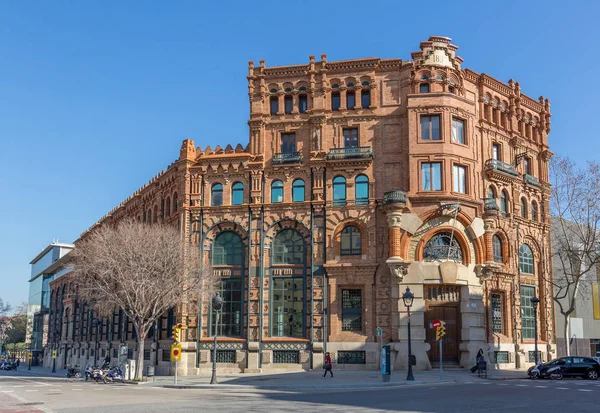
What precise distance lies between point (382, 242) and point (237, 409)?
82.4 feet

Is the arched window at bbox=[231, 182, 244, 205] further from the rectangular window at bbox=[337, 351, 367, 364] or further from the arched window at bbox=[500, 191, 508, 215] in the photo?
the arched window at bbox=[500, 191, 508, 215]

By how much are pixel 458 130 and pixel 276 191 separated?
13.7m

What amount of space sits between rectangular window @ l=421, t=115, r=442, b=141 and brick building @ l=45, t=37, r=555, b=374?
105 millimetres

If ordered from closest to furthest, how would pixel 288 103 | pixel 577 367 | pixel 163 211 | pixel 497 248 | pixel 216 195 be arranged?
pixel 577 367
pixel 497 248
pixel 288 103
pixel 216 195
pixel 163 211

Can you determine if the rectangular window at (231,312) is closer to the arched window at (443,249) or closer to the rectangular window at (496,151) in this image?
the arched window at (443,249)

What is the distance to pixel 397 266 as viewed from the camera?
141ft

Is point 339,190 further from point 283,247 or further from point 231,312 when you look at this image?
point 231,312

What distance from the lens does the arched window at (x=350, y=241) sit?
4525cm

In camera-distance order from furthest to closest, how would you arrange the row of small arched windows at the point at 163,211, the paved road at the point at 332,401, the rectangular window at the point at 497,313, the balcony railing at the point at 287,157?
the row of small arched windows at the point at 163,211 → the balcony railing at the point at 287,157 → the rectangular window at the point at 497,313 → the paved road at the point at 332,401

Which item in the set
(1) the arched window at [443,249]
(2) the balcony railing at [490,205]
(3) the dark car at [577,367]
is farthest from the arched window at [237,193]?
(3) the dark car at [577,367]

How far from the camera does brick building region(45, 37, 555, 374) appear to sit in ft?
144

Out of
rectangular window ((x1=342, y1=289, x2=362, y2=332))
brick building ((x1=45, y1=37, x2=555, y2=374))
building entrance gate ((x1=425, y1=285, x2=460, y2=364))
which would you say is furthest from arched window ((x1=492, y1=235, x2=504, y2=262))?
rectangular window ((x1=342, y1=289, x2=362, y2=332))

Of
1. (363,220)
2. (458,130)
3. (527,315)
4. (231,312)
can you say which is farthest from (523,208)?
(231,312)

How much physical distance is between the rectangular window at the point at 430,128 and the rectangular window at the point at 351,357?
50.3 feet
